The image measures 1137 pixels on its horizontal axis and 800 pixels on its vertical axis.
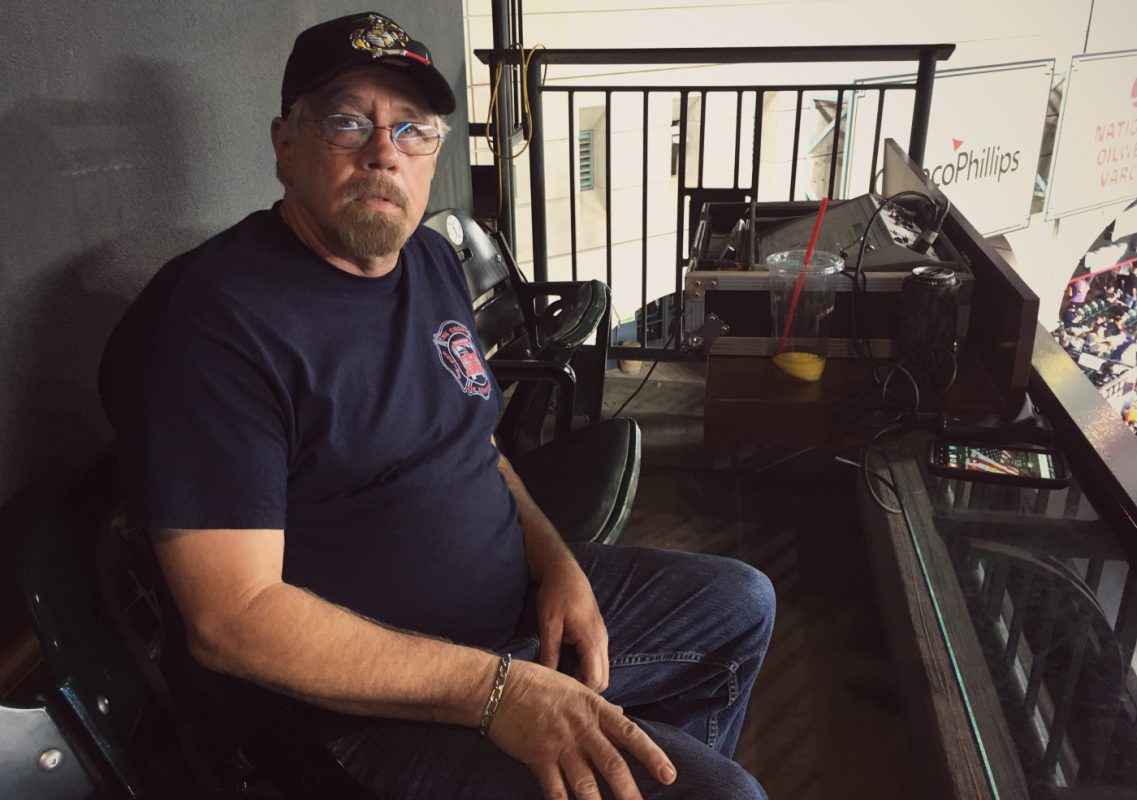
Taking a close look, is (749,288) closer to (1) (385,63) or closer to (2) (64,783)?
(1) (385,63)

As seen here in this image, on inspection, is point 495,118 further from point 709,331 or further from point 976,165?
point 976,165

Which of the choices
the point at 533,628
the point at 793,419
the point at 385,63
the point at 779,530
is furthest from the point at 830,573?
the point at 385,63

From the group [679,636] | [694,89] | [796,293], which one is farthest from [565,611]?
[694,89]

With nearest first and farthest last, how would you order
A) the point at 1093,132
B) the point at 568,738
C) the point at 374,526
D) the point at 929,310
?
1. the point at 568,738
2. the point at 374,526
3. the point at 929,310
4. the point at 1093,132

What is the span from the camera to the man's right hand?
0.85m

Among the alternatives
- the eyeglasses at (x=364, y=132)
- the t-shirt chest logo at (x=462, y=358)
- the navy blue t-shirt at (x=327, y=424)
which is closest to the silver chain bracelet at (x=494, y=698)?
the navy blue t-shirt at (x=327, y=424)

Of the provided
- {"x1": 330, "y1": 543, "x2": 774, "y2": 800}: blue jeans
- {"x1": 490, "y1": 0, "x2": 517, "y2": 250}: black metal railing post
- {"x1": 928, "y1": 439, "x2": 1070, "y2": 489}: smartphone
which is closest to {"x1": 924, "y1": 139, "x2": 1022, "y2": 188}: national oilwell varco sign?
{"x1": 490, "y1": 0, "x2": 517, "y2": 250}: black metal railing post

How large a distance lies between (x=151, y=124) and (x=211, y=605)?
0.72 m

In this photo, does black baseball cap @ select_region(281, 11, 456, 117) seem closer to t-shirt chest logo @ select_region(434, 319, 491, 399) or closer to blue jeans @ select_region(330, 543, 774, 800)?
t-shirt chest logo @ select_region(434, 319, 491, 399)

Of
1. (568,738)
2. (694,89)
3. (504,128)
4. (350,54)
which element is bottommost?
(568,738)

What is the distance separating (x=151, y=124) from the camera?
1164mm

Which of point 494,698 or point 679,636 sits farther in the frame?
point 679,636

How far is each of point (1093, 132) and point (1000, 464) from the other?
17.2 ft

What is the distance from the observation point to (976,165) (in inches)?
194
